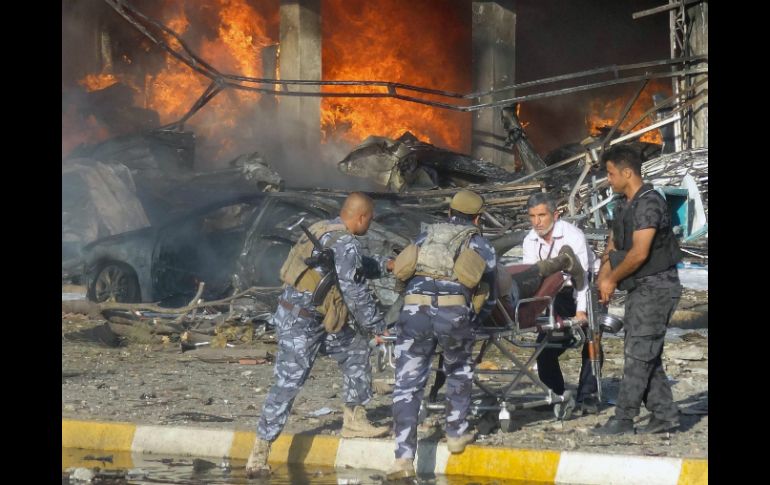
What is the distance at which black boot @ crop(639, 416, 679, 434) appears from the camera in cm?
827

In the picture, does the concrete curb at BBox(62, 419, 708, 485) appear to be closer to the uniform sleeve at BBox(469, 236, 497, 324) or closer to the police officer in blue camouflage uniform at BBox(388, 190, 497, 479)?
the police officer in blue camouflage uniform at BBox(388, 190, 497, 479)

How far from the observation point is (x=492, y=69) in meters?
22.5

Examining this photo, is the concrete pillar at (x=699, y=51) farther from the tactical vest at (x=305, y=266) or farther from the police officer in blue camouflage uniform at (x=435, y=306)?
the tactical vest at (x=305, y=266)

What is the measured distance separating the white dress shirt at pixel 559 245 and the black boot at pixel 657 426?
105 centimetres

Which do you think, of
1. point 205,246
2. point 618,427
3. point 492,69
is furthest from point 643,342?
point 492,69

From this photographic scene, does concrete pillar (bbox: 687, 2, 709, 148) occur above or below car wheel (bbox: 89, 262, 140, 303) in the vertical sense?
above

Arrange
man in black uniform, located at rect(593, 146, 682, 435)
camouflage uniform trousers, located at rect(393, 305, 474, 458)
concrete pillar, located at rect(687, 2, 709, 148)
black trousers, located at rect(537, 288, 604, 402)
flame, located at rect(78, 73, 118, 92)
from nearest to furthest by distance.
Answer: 1. camouflage uniform trousers, located at rect(393, 305, 474, 458)
2. man in black uniform, located at rect(593, 146, 682, 435)
3. black trousers, located at rect(537, 288, 604, 402)
4. concrete pillar, located at rect(687, 2, 709, 148)
5. flame, located at rect(78, 73, 118, 92)

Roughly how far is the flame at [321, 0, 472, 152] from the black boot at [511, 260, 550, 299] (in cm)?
1666

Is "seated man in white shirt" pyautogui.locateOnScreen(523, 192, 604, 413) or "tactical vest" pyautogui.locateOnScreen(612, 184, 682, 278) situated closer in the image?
"tactical vest" pyautogui.locateOnScreen(612, 184, 682, 278)

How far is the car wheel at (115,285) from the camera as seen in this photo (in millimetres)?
14328

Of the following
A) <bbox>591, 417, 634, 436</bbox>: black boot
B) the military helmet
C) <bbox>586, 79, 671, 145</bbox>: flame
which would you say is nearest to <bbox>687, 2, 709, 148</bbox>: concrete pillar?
<bbox>586, 79, 671, 145</bbox>: flame

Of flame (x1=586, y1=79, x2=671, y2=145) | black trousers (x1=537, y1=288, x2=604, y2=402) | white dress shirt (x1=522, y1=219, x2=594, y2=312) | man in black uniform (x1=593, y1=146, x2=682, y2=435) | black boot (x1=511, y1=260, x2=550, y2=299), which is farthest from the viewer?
flame (x1=586, y1=79, x2=671, y2=145)

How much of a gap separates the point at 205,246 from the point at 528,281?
21.9 feet
